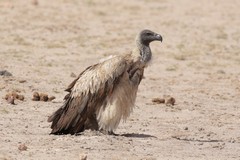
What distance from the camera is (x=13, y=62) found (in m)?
18.4

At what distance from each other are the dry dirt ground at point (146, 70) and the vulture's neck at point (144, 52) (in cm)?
101

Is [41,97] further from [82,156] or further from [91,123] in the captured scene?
[82,156]

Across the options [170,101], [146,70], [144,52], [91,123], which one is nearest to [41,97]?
[170,101]

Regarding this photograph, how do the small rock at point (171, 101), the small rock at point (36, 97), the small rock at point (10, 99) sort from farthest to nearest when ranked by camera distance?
the small rock at point (171, 101), the small rock at point (36, 97), the small rock at point (10, 99)

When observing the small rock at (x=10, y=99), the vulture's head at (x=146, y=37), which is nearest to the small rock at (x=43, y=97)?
the small rock at (x=10, y=99)

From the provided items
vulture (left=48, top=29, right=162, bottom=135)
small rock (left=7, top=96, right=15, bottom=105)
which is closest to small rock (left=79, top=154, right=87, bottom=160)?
vulture (left=48, top=29, right=162, bottom=135)

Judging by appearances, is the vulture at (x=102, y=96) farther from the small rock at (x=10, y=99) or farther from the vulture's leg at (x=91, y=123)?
the small rock at (x=10, y=99)

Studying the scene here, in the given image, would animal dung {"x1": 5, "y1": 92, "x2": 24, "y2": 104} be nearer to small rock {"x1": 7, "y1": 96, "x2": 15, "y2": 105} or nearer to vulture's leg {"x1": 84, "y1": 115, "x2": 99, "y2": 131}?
small rock {"x1": 7, "y1": 96, "x2": 15, "y2": 105}

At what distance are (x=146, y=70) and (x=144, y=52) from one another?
23.3 feet

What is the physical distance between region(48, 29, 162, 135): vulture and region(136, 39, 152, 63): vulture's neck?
0.06 feet

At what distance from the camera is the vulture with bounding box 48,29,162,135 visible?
1162 centimetres

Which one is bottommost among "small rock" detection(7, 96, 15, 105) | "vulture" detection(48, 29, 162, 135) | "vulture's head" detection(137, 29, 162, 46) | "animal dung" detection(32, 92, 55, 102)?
"animal dung" detection(32, 92, 55, 102)

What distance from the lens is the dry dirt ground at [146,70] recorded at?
11.2 metres

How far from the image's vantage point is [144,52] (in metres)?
12.0
